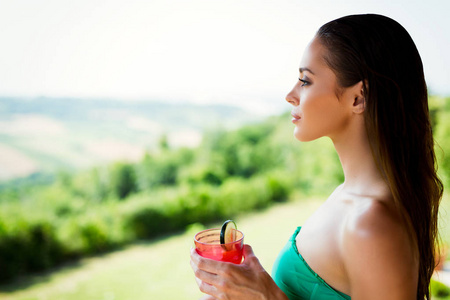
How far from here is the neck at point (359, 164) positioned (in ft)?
2.61

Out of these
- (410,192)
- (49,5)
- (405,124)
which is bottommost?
(410,192)

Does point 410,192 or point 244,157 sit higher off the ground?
point 410,192

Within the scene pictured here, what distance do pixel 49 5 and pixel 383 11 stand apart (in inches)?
126

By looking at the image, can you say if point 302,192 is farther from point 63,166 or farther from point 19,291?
point 19,291

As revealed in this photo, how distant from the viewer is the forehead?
0.83 metres

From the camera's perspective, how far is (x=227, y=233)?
82 centimetres

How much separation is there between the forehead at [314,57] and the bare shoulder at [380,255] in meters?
0.31

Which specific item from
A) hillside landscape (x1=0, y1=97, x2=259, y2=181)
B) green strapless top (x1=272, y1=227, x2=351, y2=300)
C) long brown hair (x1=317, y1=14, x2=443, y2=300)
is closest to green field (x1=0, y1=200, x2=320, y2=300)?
hillside landscape (x1=0, y1=97, x2=259, y2=181)

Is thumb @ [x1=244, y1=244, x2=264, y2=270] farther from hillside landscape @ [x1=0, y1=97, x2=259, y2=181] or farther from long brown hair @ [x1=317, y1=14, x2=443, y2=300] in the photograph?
hillside landscape @ [x1=0, y1=97, x2=259, y2=181]

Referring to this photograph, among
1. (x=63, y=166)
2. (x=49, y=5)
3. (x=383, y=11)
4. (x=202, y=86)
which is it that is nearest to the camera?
(x=383, y=11)

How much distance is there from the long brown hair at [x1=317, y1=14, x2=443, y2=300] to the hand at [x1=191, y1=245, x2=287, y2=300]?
0.30 metres

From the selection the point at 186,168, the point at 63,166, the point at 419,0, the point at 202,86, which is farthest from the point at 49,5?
the point at 419,0

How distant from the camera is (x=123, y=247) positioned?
4562mm

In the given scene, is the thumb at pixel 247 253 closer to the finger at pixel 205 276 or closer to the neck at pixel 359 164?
the finger at pixel 205 276
